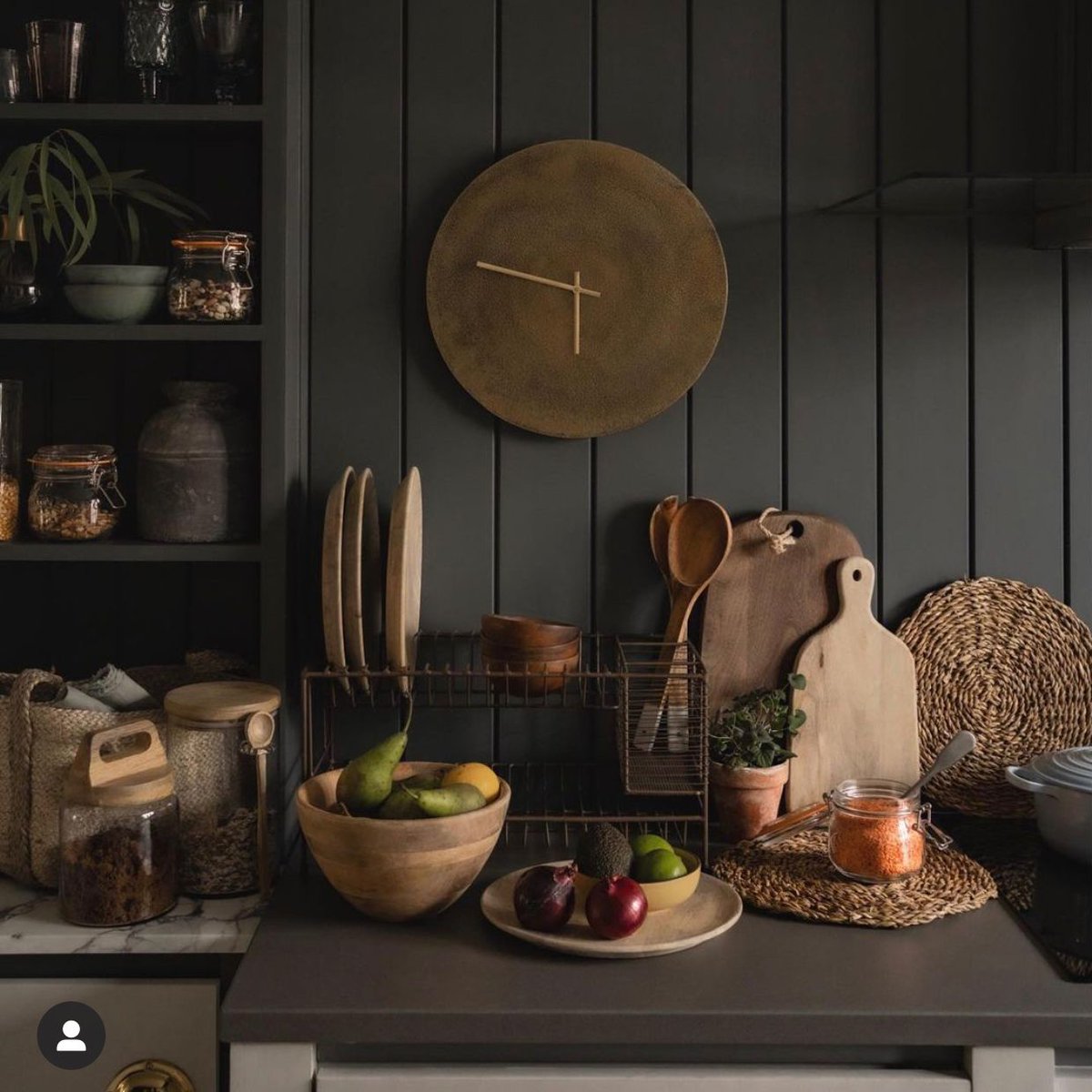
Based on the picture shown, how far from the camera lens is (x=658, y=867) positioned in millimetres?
1423

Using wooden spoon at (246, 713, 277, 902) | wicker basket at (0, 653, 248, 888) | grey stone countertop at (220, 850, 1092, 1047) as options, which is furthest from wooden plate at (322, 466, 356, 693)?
grey stone countertop at (220, 850, 1092, 1047)

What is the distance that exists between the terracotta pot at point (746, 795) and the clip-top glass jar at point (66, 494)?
875 mm

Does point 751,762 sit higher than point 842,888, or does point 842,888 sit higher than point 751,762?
point 751,762

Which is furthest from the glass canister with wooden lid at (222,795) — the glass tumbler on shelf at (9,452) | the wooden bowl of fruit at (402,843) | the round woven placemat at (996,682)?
the round woven placemat at (996,682)

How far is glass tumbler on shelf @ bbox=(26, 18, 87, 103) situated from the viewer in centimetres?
163

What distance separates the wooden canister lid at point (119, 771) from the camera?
56.1 inches

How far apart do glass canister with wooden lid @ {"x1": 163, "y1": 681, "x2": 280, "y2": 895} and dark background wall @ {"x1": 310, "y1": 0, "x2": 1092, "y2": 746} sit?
27 cm

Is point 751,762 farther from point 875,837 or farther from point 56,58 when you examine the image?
point 56,58

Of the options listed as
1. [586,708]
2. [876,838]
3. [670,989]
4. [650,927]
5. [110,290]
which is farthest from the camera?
[586,708]

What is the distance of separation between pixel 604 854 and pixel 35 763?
2.26ft

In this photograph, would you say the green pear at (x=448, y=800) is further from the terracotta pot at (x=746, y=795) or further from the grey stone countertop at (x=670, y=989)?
the terracotta pot at (x=746, y=795)

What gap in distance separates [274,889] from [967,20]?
4.92 ft

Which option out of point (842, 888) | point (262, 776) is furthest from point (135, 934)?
point (842, 888)

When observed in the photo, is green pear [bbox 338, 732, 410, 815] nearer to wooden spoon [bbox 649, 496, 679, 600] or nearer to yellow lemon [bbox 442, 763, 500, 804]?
yellow lemon [bbox 442, 763, 500, 804]
